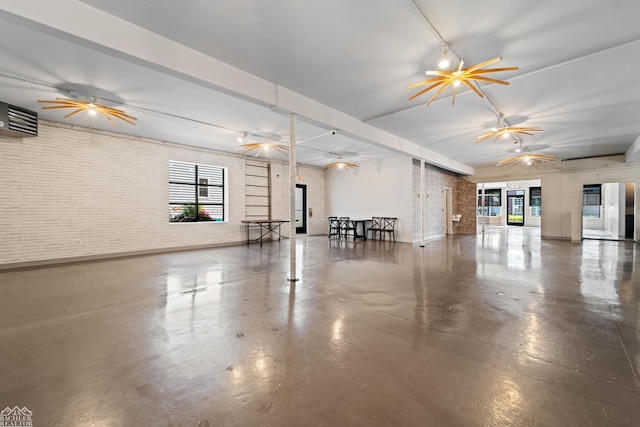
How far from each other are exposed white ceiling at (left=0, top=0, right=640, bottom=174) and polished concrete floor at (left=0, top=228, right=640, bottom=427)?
3084mm

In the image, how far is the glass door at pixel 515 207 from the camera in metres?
18.2

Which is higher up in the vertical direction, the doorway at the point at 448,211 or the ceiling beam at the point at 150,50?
the ceiling beam at the point at 150,50

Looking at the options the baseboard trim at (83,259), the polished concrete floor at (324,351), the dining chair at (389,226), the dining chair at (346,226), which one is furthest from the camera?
the dining chair at (346,226)

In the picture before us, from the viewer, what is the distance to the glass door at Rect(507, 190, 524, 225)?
59.8ft

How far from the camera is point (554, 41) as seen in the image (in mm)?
3338

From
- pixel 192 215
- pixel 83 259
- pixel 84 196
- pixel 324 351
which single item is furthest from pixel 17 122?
pixel 324 351

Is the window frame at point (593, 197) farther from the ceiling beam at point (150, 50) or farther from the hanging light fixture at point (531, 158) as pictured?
the ceiling beam at point (150, 50)

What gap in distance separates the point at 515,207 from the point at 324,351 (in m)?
21.3

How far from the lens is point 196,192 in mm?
8867

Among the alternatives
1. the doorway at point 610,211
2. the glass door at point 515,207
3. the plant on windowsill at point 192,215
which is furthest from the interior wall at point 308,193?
the glass door at point 515,207

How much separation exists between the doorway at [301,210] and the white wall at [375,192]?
1196 millimetres

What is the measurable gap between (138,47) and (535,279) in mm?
6718

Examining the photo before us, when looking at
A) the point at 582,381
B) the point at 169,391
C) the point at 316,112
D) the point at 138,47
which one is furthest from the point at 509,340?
the point at 138,47

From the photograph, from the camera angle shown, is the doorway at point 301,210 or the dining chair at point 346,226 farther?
the doorway at point 301,210
